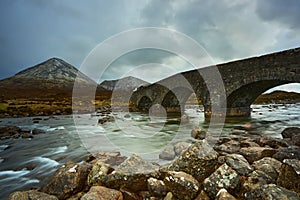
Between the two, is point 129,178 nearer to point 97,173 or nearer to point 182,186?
point 97,173

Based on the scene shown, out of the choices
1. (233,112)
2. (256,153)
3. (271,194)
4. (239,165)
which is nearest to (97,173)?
(239,165)

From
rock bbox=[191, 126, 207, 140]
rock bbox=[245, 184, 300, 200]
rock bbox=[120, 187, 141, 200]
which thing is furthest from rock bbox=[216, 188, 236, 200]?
rock bbox=[191, 126, 207, 140]

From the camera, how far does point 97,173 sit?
3475 mm

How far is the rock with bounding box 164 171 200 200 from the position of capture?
282 cm

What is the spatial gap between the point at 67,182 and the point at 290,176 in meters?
3.54

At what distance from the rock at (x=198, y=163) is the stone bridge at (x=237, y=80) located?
39.4ft

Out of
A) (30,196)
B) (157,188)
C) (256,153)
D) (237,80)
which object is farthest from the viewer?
(237,80)

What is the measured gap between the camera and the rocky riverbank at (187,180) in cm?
277

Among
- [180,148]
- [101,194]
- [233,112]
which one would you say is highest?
[233,112]

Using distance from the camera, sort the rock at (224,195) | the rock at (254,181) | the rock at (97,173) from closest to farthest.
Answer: the rock at (224,195) < the rock at (254,181) < the rock at (97,173)

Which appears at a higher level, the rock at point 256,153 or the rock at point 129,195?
the rock at point 256,153

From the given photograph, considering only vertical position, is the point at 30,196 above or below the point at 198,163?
below

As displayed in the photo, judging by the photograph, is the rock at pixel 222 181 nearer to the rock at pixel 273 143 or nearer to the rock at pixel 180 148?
the rock at pixel 180 148

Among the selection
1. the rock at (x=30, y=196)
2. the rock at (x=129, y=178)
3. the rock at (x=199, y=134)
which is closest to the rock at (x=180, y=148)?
the rock at (x=129, y=178)
